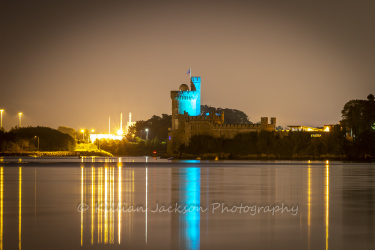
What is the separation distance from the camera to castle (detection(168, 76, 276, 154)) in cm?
11356

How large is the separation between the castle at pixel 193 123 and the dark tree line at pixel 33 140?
2408 cm

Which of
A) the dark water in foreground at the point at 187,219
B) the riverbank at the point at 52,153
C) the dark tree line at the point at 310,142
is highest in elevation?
the dark tree line at the point at 310,142

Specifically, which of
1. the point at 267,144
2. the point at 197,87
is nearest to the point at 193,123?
the point at 197,87

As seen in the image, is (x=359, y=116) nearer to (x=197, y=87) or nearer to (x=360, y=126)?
(x=360, y=126)

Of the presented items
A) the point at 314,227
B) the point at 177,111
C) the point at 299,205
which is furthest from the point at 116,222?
the point at 177,111

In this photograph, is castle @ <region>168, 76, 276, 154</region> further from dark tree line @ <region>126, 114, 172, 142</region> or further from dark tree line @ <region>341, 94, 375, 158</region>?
dark tree line @ <region>126, 114, 172, 142</region>

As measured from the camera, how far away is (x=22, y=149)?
119688 millimetres

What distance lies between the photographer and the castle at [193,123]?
113562 mm

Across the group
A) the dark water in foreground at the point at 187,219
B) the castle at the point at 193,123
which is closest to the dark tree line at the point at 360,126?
the castle at the point at 193,123

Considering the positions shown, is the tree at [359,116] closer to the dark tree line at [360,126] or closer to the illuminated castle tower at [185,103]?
the dark tree line at [360,126]

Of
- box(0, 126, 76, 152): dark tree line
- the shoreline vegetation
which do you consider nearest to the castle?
the shoreline vegetation

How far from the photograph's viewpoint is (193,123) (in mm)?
114438

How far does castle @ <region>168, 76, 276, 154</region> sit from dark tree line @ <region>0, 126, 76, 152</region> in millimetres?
24084

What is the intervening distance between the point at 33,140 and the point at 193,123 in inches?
1263
